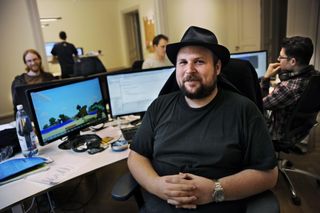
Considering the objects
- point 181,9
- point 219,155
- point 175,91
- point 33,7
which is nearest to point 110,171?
point 175,91

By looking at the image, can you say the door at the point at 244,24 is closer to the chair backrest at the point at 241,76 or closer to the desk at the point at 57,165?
the chair backrest at the point at 241,76

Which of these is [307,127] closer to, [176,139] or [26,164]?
[176,139]

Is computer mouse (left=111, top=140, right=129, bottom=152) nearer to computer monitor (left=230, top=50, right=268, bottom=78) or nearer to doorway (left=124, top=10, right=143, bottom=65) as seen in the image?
computer monitor (left=230, top=50, right=268, bottom=78)

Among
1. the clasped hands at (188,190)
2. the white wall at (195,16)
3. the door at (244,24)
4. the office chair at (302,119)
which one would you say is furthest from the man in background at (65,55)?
the clasped hands at (188,190)

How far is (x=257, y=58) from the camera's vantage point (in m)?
Answer: 3.10

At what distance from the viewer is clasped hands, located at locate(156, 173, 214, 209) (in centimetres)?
114

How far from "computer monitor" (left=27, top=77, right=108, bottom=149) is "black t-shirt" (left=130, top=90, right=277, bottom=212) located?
57 centimetres

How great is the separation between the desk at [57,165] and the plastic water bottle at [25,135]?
0.29ft

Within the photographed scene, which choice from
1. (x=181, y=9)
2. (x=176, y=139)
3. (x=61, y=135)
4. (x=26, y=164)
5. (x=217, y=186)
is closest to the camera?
(x=217, y=186)

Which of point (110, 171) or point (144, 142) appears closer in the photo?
point (144, 142)

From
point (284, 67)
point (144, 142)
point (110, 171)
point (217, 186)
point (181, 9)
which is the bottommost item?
point (110, 171)

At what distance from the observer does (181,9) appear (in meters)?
5.19

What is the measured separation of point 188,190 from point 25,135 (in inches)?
42.3

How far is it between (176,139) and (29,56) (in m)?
2.36
